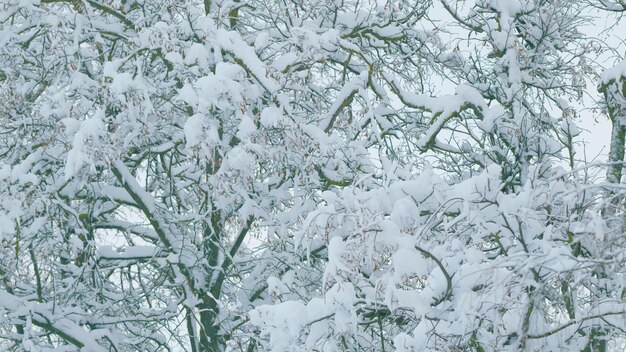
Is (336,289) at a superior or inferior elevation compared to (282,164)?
inferior

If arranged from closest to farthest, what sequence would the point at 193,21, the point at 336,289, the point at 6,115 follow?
the point at 336,289
the point at 193,21
the point at 6,115

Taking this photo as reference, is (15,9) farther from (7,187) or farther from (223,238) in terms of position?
(223,238)

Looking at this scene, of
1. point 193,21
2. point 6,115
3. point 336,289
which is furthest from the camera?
point 6,115

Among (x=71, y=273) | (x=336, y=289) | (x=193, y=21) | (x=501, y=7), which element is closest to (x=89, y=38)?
(x=193, y=21)

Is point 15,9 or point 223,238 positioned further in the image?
point 223,238

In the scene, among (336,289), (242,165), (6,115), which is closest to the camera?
(336,289)

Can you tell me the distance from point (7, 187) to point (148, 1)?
237 cm

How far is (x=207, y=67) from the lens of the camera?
290 inches

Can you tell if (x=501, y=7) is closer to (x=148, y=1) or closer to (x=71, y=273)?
(x=148, y=1)

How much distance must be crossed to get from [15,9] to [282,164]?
8.99 feet

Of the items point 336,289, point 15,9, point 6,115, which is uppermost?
point 15,9

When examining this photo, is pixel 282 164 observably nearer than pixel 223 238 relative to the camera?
Yes

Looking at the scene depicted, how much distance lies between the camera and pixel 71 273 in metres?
8.72

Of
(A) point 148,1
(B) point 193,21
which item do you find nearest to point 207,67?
(B) point 193,21
